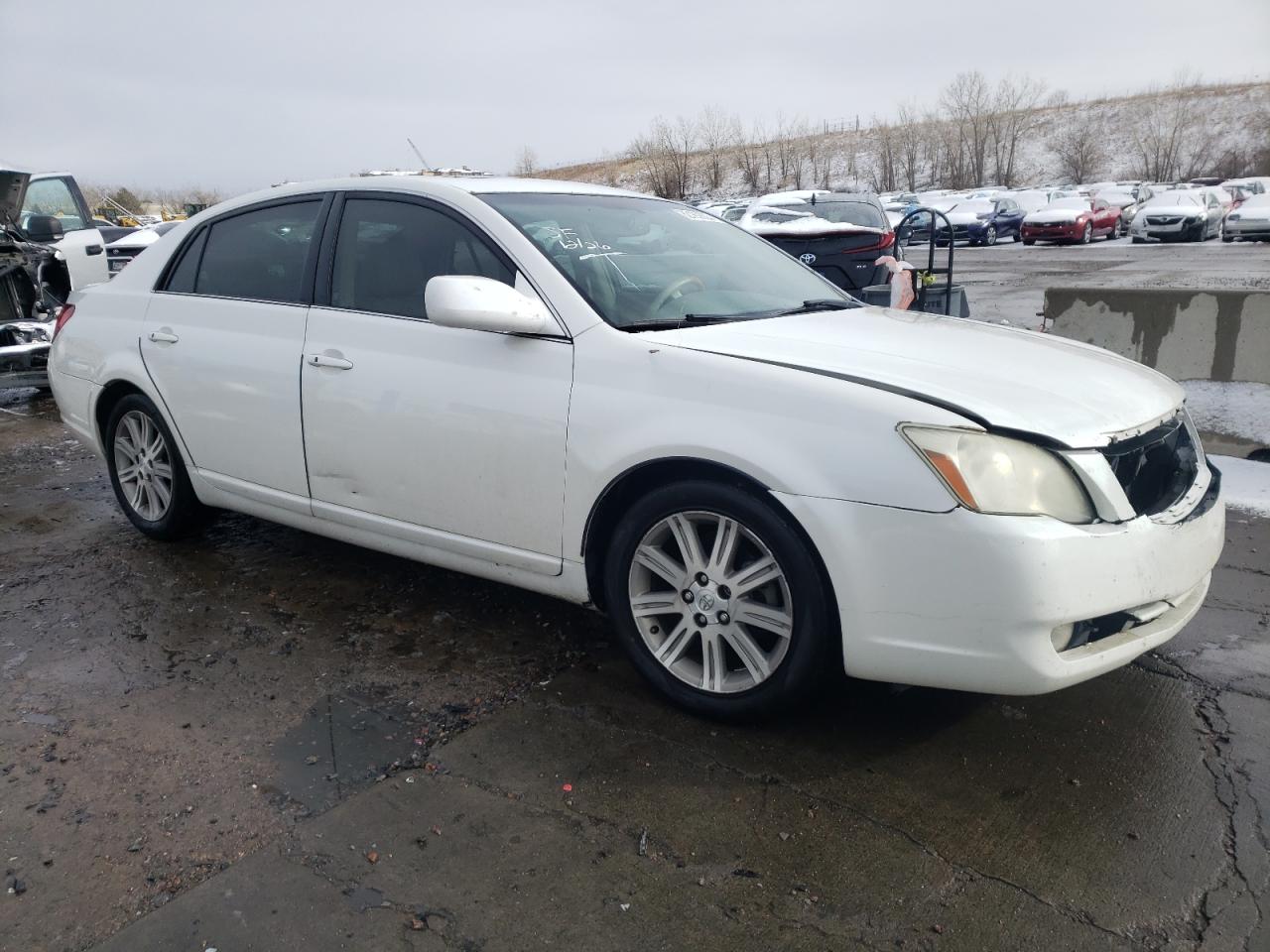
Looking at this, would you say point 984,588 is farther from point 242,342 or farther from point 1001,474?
point 242,342

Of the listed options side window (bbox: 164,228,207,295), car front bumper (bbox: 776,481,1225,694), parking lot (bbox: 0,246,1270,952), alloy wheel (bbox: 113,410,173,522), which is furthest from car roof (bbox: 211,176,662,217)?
car front bumper (bbox: 776,481,1225,694)

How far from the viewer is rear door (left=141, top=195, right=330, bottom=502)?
397 centimetres

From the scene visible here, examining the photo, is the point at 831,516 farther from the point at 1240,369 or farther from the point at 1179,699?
the point at 1240,369

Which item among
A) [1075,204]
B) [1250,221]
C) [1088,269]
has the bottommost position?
[1088,269]

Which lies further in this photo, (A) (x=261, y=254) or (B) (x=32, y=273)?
(B) (x=32, y=273)

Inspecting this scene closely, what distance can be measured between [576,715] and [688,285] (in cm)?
154

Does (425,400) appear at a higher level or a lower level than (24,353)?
higher

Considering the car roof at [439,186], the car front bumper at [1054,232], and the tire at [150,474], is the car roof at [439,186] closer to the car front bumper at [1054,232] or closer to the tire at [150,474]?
the tire at [150,474]

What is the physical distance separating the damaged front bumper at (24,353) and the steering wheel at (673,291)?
708 cm

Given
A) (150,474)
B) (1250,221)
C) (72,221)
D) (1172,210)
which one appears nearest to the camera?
(150,474)

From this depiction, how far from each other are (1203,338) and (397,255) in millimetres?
5021

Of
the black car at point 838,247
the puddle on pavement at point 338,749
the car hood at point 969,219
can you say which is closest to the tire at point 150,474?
the puddle on pavement at point 338,749

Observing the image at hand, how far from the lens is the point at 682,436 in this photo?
9.50 feet

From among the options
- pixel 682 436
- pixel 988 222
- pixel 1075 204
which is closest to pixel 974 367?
pixel 682 436
